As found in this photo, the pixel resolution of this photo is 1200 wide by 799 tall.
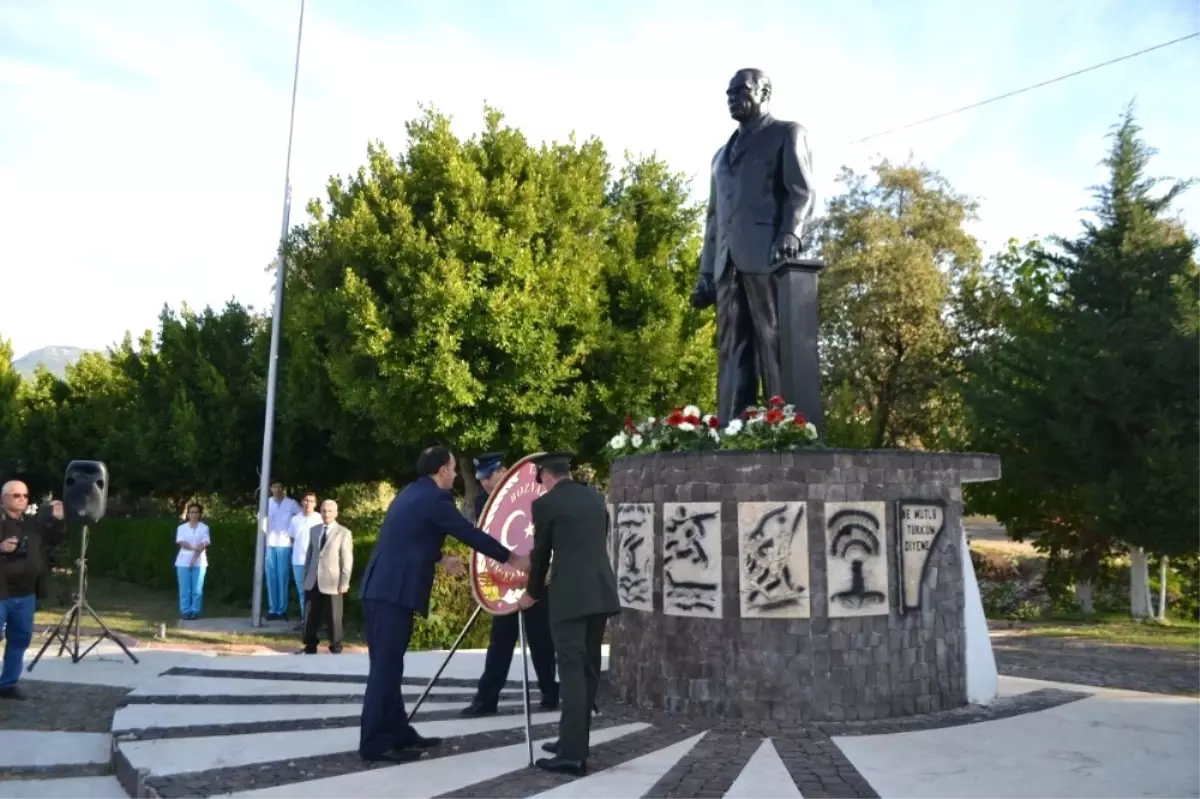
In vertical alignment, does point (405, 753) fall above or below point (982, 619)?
below

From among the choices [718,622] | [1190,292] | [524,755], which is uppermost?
[1190,292]

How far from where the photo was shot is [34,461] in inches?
1355

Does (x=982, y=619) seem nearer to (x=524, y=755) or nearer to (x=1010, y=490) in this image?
(x=524, y=755)

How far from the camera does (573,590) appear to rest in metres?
5.73

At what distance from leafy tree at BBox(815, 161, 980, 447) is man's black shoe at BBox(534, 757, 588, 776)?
2382 centimetres

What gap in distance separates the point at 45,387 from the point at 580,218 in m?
26.1

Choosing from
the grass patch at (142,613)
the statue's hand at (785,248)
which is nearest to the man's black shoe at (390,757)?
the statue's hand at (785,248)

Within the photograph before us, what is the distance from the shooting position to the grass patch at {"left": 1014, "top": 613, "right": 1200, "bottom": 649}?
43.3ft

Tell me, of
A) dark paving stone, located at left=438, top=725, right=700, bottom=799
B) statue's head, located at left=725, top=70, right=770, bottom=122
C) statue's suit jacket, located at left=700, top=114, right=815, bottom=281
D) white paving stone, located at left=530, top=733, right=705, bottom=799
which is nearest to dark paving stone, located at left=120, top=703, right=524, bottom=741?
dark paving stone, located at left=438, top=725, right=700, bottom=799

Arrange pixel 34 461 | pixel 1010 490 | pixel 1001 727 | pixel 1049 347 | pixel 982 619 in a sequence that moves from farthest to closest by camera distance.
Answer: pixel 34 461 → pixel 1010 490 → pixel 1049 347 → pixel 982 619 → pixel 1001 727

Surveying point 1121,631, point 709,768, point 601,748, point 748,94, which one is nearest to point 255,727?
point 601,748

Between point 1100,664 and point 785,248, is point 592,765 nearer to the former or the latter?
point 785,248

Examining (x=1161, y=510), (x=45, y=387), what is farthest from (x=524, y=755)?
(x=45, y=387)

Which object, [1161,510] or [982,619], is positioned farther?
[1161,510]
